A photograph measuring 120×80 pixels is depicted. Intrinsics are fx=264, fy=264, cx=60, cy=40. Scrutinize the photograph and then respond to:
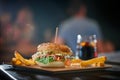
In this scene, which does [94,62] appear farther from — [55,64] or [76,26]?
[76,26]

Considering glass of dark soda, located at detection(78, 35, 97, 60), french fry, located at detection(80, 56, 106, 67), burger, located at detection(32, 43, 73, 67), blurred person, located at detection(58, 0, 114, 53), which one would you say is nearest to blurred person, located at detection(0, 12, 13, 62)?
blurred person, located at detection(58, 0, 114, 53)

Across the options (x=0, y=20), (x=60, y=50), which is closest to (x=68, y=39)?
(x=0, y=20)

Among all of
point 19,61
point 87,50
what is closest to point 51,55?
point 19,61

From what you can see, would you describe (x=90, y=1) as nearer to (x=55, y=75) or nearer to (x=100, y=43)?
(x=100, y=43)

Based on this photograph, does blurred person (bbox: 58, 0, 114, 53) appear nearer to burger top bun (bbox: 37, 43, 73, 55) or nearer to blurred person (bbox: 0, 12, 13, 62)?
blurred person (bbox: 0, 12, 13, 62)

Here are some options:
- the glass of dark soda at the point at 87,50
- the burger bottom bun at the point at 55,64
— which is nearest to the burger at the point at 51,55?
the burger bottom bun at the point at 55,64
